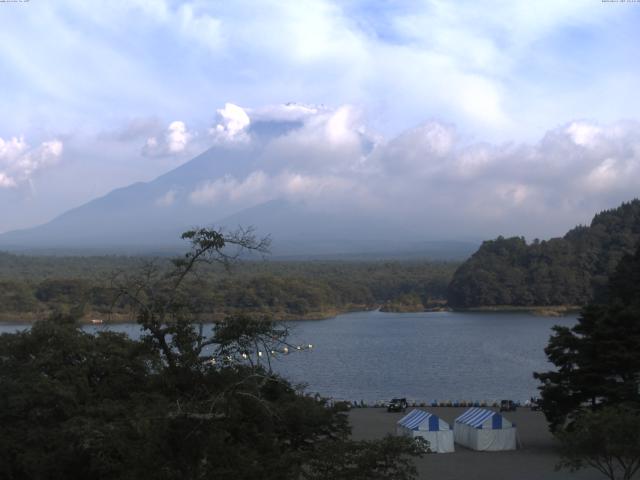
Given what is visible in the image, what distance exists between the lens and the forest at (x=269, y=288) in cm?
5354

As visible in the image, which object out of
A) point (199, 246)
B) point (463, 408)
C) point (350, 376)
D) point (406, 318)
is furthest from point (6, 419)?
point (406, 318)

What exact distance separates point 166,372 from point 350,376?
24.4 metres

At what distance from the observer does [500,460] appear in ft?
49.6

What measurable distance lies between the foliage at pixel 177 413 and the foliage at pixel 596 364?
6860 mm

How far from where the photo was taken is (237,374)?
7.54 metres

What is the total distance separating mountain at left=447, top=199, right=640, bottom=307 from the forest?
17.4 ft

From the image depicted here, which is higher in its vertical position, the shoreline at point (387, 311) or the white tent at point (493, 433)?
the white tent at point (493, 433)

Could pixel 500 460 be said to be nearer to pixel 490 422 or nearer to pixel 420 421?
pixel 490 422

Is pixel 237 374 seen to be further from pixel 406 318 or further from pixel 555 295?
pixel 555 295

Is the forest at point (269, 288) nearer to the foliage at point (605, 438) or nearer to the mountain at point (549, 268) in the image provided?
the mountain at point (549, 268)

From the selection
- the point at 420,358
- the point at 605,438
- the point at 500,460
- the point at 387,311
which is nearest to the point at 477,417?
the point at 500,460

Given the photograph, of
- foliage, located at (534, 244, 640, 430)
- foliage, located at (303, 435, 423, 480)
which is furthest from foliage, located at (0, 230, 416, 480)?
foliage, located at (534, 244, 640, 430)

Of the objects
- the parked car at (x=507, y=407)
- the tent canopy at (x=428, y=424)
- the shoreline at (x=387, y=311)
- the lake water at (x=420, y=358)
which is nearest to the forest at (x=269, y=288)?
the shoreline at (x=387, y=311)

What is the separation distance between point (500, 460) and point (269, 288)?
45546 mm
